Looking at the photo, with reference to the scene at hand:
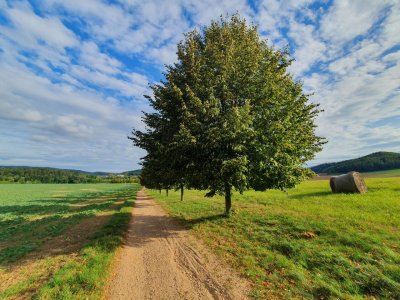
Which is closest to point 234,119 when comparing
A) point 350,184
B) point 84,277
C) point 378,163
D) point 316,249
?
point 316,249

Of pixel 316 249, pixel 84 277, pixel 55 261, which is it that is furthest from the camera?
pixel 55 261

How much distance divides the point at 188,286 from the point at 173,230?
8524 millimetres

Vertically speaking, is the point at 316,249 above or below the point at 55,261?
above

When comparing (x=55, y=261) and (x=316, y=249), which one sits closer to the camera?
(x=316, y=249)

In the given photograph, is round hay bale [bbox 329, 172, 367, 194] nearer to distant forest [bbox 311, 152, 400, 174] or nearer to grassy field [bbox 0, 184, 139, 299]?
grassy field [bbox 0, 184, 139, 299]

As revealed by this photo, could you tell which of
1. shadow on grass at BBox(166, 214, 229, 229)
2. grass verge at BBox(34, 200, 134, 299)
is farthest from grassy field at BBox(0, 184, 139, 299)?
shadow on grass at BBox(166, 214, 229, 229)

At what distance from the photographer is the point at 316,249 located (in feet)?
34.7

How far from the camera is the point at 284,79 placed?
1706 cm

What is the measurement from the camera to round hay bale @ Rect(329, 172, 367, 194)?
24141 mm

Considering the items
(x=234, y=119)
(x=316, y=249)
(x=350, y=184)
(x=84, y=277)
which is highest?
(x=234, y=119)

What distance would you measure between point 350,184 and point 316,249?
55.6 ft

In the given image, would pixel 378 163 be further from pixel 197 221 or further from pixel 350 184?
pixel 197 221

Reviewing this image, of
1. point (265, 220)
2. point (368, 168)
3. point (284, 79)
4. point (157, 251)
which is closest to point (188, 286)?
point (157, 251)

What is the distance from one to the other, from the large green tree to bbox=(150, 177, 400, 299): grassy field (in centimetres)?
282
